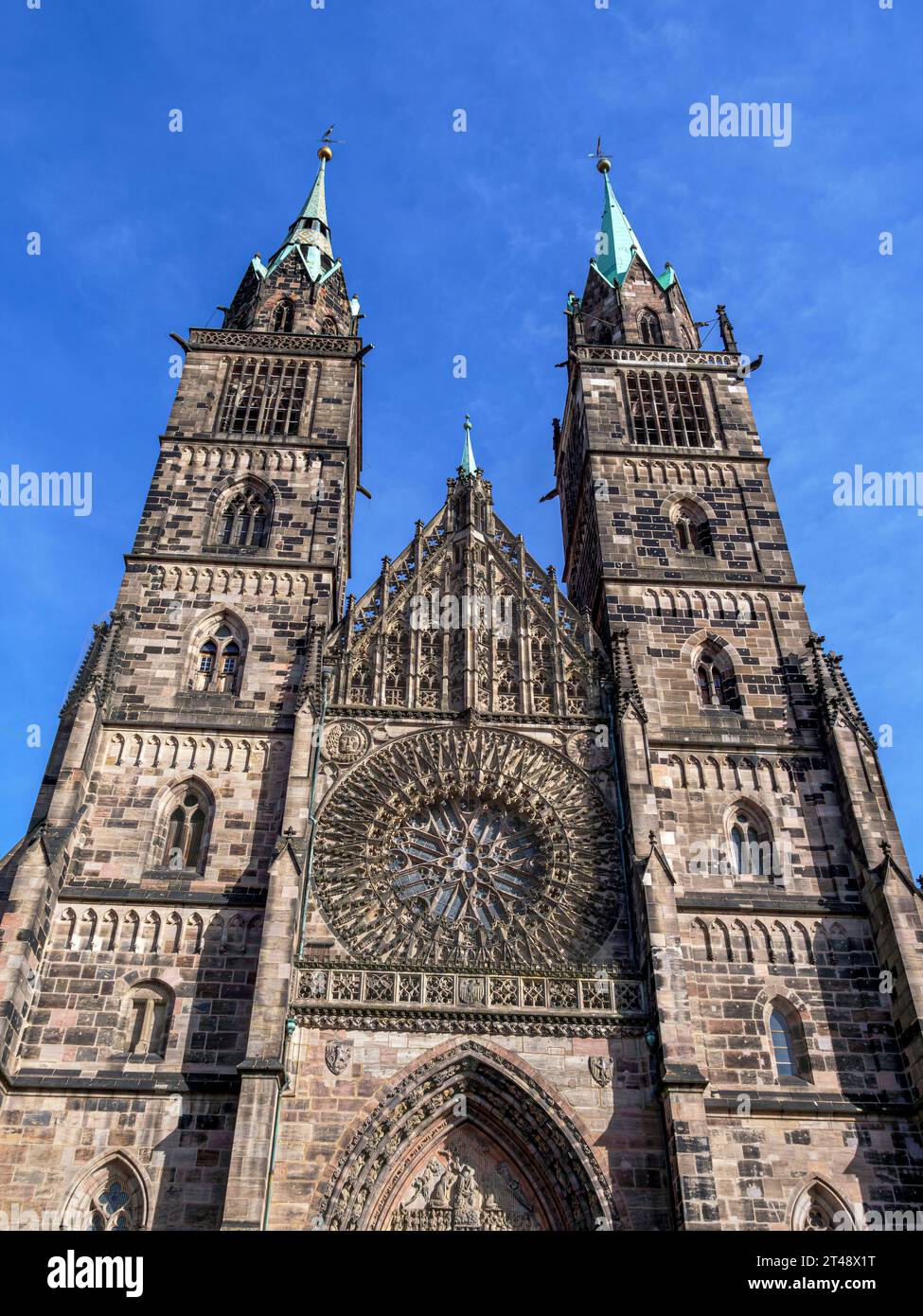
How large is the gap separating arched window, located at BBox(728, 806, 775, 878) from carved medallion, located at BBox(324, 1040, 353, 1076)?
721 cm

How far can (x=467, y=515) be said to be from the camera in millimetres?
24641

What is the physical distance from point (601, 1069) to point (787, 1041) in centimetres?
320

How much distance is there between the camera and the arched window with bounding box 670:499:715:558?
25.1 metres

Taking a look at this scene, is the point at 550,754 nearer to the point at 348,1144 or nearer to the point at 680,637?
the point at 680,637

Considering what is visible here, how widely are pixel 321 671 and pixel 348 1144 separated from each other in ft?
27.5

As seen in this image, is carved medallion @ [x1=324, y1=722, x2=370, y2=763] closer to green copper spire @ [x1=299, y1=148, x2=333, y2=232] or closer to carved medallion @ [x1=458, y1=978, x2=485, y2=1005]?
carved medallion @ [x1=458, y1=978, x2=485, y2=1005]

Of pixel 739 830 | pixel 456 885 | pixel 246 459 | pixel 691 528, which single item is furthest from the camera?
pixel 246 459

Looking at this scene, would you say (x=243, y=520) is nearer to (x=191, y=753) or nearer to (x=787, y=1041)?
(x=191, y=753)

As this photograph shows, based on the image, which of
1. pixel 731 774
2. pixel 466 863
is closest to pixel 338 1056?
pixel 466 863

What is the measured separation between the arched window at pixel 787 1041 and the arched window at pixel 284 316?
2016 centimetres

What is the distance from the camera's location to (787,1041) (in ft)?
59.3

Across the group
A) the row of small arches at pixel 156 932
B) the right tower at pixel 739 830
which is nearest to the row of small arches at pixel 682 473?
the right tower at pixel 739 830

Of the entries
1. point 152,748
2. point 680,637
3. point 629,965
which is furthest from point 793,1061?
point 152,748

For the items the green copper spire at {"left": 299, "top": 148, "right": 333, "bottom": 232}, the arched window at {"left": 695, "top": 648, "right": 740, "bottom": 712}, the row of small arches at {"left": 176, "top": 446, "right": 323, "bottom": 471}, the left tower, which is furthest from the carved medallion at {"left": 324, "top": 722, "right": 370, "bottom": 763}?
the green copper spire at {"left": 299, "top": 148, "right": 333, "bottom": 232}
